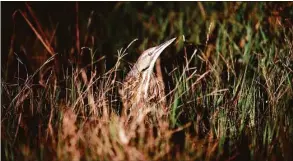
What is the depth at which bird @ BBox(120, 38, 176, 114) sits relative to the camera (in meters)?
1.95

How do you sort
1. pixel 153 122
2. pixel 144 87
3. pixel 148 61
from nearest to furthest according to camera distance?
pixel 153 122, pixel 144 87, pixel 148 61

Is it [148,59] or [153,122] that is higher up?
[148,59]

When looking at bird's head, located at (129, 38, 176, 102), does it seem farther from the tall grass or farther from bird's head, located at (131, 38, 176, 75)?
the tall grass

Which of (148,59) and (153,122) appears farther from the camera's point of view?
(148,59)

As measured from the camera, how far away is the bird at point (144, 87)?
1.95 m

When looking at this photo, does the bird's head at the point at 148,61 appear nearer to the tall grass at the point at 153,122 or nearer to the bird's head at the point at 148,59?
the bird's head at the point at 148,59

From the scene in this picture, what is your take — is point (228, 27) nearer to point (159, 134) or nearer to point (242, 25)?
point (242, 25)

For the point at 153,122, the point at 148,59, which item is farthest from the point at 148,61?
the point at 153,122

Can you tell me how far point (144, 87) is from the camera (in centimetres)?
221

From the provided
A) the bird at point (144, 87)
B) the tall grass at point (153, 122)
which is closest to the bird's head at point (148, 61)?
the bird at point (144, 87)

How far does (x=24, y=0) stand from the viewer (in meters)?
3.10

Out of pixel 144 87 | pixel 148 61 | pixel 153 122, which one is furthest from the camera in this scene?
pixel 148 61

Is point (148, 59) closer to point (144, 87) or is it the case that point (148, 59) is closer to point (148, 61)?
point (148, 61)

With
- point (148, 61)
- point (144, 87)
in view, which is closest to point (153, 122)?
point (144, 87)
